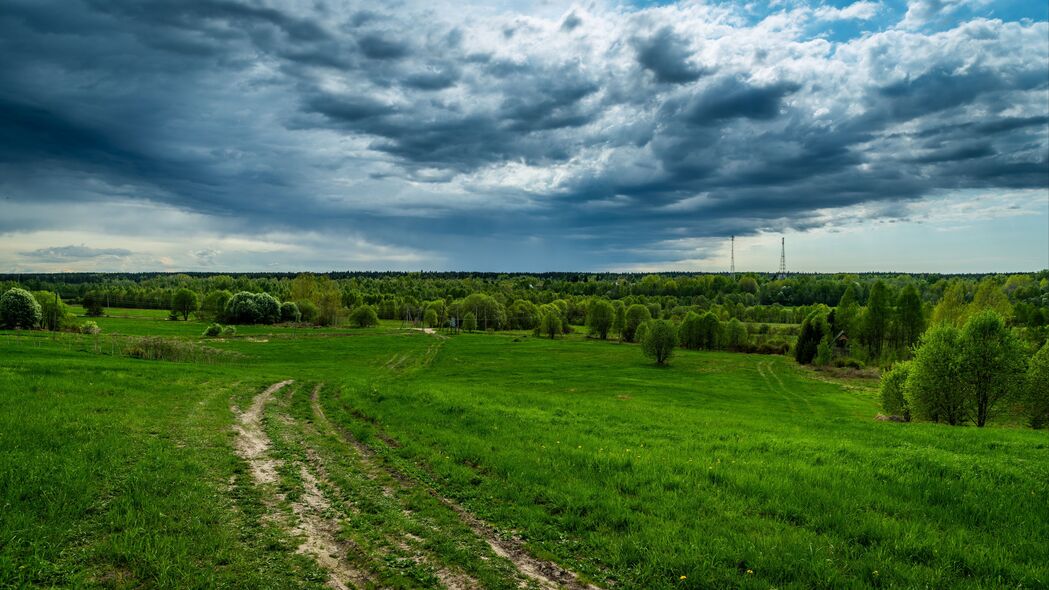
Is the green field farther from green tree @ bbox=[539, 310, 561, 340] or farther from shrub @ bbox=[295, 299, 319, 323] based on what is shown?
shrub @ bbox=[295, 299, 319, 323]

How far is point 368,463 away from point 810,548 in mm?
10845

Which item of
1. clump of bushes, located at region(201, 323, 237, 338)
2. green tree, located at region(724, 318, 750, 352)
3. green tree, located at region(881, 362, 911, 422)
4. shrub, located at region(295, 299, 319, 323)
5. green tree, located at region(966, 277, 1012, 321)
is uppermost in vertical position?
green tree, located at region(966, 277, 1012, 321)

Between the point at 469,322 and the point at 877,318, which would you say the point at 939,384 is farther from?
the point at 469,322

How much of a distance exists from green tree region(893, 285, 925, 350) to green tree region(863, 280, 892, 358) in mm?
1632

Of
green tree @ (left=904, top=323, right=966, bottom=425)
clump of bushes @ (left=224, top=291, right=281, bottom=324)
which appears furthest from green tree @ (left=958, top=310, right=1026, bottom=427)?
clump of bushes @ (left=224, top=291, right=281, bottom=324)

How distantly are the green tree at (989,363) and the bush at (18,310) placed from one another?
362ft

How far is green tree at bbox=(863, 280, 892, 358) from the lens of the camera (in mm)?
91500

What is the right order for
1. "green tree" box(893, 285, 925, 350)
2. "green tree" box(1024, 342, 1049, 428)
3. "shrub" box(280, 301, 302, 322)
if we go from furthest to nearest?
"shrub" box(280, 301, 302, 322)
"green tree" box(893, 285, 925, 350)
"green tree" box(1024, 342, 1049, 428)

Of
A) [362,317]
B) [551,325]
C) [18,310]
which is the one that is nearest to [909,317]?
[551,325]

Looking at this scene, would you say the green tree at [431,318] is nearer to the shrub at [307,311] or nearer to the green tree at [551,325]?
the shrub at [307,311]

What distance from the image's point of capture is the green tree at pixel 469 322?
5251 inches

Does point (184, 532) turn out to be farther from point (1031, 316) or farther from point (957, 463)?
point (1031, 316)

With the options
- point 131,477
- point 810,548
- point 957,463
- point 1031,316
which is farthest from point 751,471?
point 1031,316

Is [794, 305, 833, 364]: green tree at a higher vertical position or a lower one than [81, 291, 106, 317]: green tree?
lower
